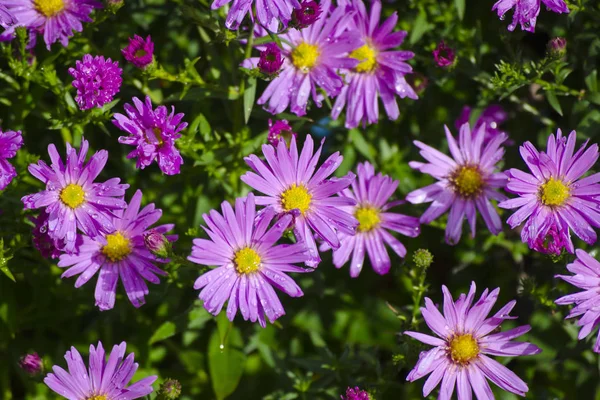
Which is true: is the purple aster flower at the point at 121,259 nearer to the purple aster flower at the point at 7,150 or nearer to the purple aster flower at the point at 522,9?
the purple aster flower at the point at 7,150

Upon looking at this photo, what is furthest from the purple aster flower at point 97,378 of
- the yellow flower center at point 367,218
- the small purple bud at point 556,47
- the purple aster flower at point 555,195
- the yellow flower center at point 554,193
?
the small purple bud at point 556,47

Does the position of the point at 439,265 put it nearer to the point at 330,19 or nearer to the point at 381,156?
the point at 381,156

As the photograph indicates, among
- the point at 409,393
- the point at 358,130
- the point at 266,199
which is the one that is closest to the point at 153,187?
the point at 266,199

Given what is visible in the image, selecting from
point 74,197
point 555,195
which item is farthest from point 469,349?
point 74,197

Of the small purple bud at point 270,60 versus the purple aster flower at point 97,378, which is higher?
the small purple bud at point 270,60

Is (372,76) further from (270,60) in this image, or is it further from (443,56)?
(270,60)
